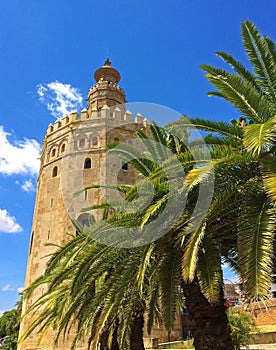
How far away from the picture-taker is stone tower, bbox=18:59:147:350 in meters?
17.3

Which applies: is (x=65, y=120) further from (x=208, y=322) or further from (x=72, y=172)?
(x=208, y=322)

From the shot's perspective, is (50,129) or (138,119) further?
(50,129)

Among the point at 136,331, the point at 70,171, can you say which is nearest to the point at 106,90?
the point at 70,171

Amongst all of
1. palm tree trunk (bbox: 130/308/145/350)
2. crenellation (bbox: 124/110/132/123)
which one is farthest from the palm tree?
crenellation (bbox: 124/110/132/123)

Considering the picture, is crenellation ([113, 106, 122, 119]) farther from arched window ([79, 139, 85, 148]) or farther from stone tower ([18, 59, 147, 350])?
arched window ([79, 139, 85, 148])

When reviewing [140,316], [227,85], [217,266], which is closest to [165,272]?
[217,266]

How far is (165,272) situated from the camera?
504 cm

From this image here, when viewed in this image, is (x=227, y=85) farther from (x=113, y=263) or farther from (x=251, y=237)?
(x=113, y=263)

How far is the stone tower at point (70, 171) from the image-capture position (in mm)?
17281

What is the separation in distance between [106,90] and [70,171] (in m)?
6.18

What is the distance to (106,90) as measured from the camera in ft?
71.0

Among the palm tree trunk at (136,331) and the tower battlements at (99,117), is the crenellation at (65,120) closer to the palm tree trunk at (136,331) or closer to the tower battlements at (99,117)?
the tower battlements at (99,117)

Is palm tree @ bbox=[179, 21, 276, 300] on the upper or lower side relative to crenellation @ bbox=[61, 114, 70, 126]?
lower

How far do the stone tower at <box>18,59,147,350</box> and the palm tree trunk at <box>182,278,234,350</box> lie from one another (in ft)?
38.3
